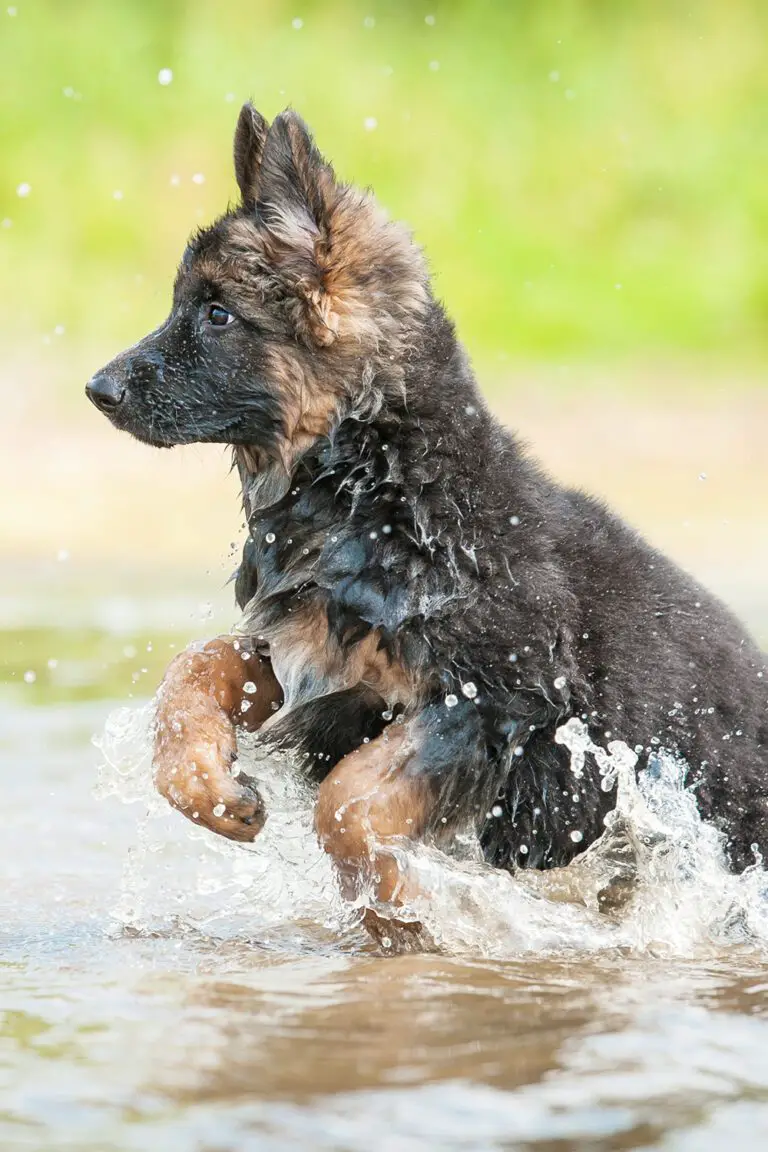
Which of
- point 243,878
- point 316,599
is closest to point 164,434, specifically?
point 316,599

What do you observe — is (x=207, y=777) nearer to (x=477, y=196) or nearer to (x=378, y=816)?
(x=378, y=816)

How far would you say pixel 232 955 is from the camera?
13.7 ft

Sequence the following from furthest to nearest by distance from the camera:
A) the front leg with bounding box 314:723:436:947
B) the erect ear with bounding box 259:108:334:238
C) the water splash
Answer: the water splash → the erect ear with bounding box 259:108:334:238 → the front leg with bounding box 314:723:436:947

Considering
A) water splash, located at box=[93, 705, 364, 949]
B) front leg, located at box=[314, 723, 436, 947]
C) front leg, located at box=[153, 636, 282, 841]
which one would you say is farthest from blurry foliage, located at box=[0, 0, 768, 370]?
front leg, located at box=[314, 723, 436, 947]

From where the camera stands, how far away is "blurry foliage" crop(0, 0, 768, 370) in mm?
13812

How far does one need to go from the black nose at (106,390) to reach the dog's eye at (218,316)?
1.01 ft

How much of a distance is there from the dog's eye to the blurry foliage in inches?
351

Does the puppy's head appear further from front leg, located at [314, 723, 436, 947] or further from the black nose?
front leg, located at [314, 723, 436, 947]

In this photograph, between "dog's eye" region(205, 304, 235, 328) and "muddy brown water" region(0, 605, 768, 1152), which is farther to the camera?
"dog's eye" region(205, 304, 235, 328)

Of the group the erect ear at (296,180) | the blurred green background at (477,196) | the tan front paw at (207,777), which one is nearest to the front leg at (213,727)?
the tan front paw at (207,777)

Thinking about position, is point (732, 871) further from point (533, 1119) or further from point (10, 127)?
point (10, 127)

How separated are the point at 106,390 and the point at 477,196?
1017 centimetres

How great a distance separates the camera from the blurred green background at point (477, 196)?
1273cm

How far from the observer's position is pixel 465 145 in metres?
14.4
